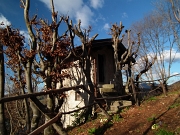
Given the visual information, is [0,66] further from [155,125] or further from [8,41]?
[155,125]

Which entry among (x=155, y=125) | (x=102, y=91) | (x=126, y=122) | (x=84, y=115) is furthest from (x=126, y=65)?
(x=155, y=125)

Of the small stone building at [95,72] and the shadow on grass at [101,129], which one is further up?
the small stone building at [95,72]

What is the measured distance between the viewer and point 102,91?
9797 millimetres

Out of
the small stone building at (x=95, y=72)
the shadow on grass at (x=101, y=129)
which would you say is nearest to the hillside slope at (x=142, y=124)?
the shadow on grass at (x=101, y=129)

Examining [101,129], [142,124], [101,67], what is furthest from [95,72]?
[142,124]

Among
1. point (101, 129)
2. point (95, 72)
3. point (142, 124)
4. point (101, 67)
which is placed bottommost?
point (101, 129)

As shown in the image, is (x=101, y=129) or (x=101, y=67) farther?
(x=101, y=67)

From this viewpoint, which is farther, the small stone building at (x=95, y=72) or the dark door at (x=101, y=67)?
the dark door at (x=101, y=67)

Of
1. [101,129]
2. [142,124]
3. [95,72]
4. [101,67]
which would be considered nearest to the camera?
[142,124]

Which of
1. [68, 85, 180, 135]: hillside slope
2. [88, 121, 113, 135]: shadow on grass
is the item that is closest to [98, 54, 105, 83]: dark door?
[68, 85, 180, 135]: hillside slope

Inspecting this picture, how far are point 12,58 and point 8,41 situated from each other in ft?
3.40

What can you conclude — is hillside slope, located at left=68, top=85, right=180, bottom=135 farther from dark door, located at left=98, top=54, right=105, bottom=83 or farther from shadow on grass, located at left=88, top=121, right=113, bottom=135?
dark door, located at left=98, top=54, right=105, bottom=83

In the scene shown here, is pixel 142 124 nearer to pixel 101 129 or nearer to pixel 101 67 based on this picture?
pixel 101 129

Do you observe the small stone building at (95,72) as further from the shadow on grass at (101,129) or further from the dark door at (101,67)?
the shadow on grass at (101,129)
